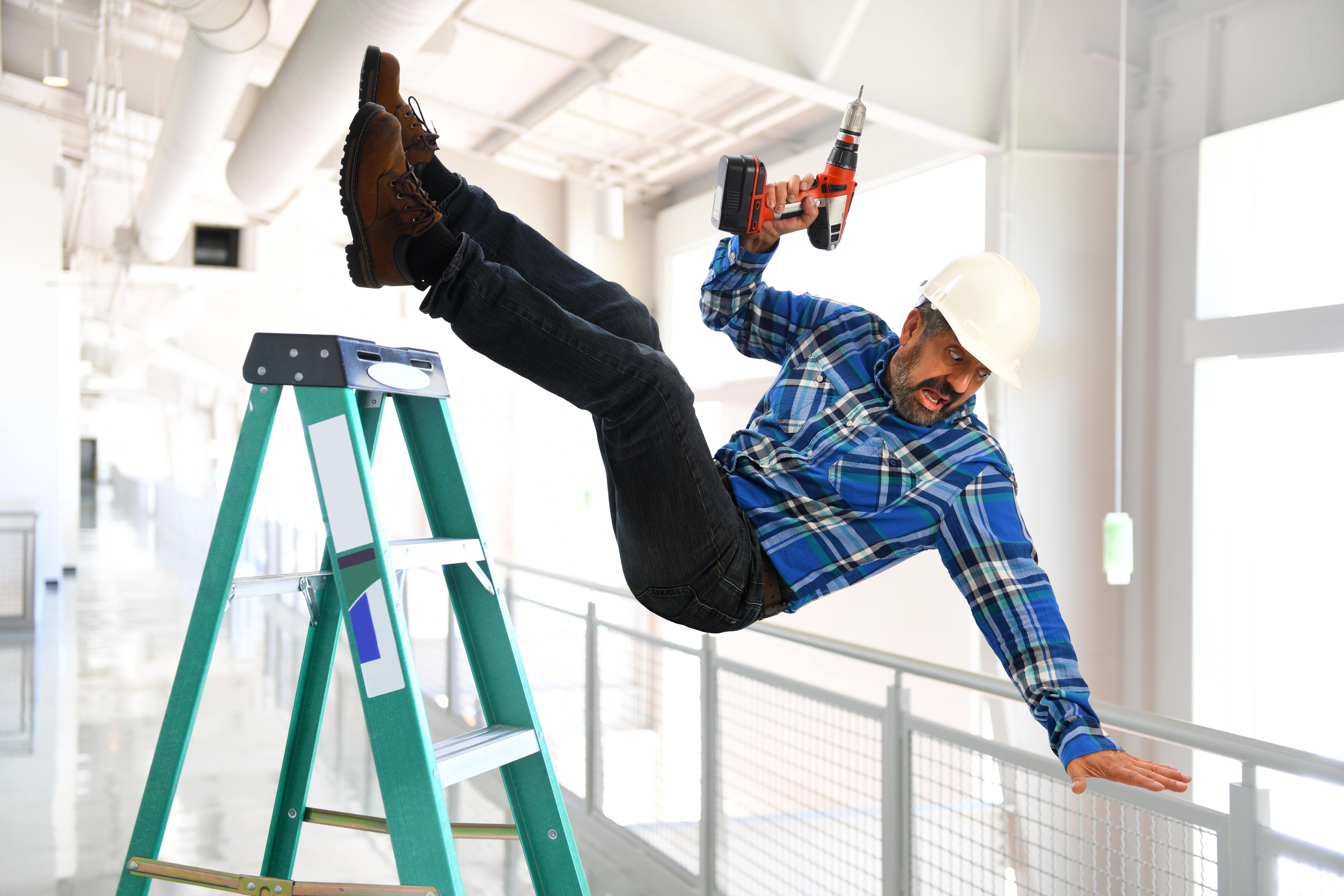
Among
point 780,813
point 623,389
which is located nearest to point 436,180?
point 623,389

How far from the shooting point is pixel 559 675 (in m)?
4.51

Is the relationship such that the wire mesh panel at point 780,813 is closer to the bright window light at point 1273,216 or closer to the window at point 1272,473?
the window at point 1272,473

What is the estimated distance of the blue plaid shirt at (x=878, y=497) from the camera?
1787mm

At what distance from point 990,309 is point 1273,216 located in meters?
3.66

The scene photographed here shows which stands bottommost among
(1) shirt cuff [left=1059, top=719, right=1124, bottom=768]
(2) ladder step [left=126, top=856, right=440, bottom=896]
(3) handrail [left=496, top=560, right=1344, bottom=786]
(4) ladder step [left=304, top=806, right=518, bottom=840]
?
(4) ladder step [left=304, top=806, right=518, bottom=840]

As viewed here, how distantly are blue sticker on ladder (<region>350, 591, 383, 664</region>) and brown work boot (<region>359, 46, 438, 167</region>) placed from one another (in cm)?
74

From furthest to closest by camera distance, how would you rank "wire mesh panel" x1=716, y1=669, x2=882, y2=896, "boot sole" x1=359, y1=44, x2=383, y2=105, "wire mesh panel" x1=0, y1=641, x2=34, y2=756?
"wire mesh panel" x1=0, y1=641, x2=34, y2=756 < "wire mesh panel" x1=716, y1=669, x2=882, y2=896 < "boot sole" x1=359, y1=44, x2=383, y2=105

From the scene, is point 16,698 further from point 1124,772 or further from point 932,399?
point 1124,772

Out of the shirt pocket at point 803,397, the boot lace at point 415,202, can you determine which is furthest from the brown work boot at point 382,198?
the shirt pocket at point 803,397

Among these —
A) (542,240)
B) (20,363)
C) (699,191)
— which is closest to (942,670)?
(542,240)

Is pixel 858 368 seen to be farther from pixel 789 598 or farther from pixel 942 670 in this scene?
pixel 942 670

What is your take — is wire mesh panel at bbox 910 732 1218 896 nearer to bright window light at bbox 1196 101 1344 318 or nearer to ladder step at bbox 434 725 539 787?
ladder step at bbox 434 725 539 787

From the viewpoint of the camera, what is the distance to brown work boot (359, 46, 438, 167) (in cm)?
169

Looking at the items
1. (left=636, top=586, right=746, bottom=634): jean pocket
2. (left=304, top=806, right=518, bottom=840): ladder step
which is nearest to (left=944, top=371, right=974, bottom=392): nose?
(left=636, top=586, right=746, bottom=634): jean pocket
